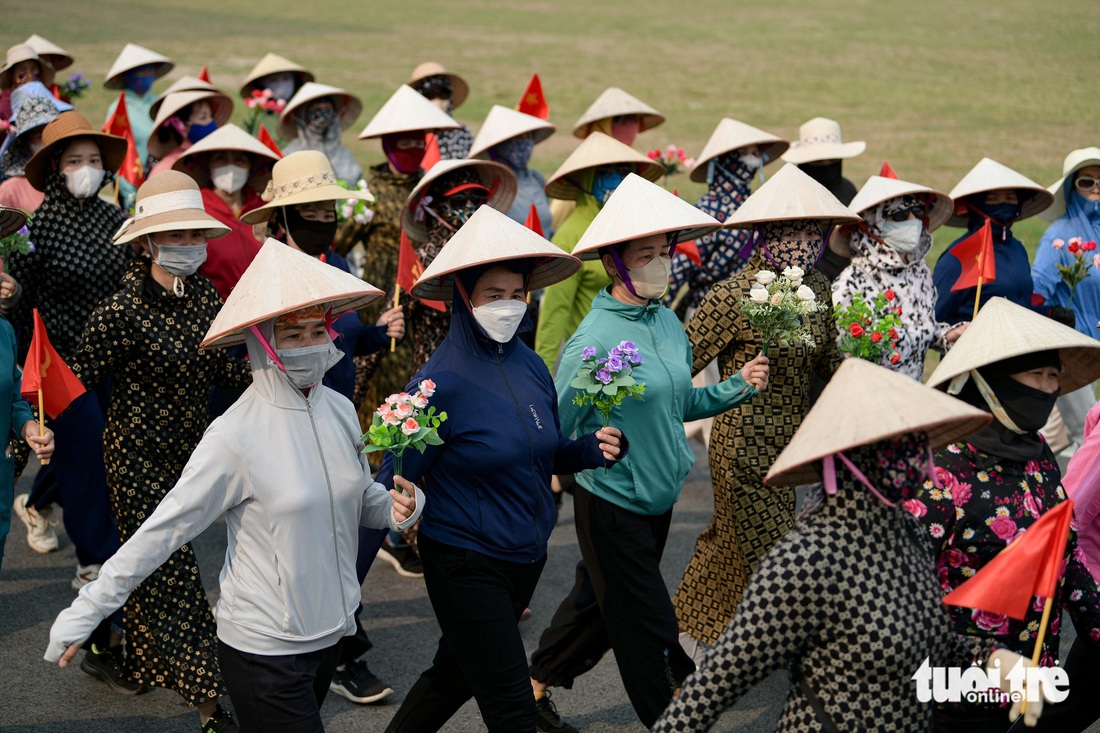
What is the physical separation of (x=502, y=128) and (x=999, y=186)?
3.48 m

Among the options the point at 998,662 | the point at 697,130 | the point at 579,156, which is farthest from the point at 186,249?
the point at 697,130

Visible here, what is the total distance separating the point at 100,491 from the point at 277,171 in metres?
1.89

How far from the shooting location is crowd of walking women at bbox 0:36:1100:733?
382cm

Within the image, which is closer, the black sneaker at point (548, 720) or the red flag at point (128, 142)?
the black sneaker at point (548, 720)

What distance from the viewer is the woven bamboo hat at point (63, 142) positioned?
7.05 metres

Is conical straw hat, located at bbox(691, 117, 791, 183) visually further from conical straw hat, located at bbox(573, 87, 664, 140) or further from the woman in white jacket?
the woman in white jacket

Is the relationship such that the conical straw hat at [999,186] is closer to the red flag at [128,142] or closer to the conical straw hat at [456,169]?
the conical straw hat at [456,169]

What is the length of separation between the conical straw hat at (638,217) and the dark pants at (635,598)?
3.46 ft

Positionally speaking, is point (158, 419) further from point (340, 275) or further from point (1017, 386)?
point (1017, 386)

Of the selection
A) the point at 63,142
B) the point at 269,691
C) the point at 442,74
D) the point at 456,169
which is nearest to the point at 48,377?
the point at 269,691

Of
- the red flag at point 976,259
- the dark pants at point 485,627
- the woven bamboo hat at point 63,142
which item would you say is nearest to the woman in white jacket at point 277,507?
the dark pants at point 485,627

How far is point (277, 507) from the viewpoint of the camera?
14.2 ft

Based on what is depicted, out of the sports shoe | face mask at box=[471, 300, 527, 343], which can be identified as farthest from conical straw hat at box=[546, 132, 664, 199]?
the sports shoe

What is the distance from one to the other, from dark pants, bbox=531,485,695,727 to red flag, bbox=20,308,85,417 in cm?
210
